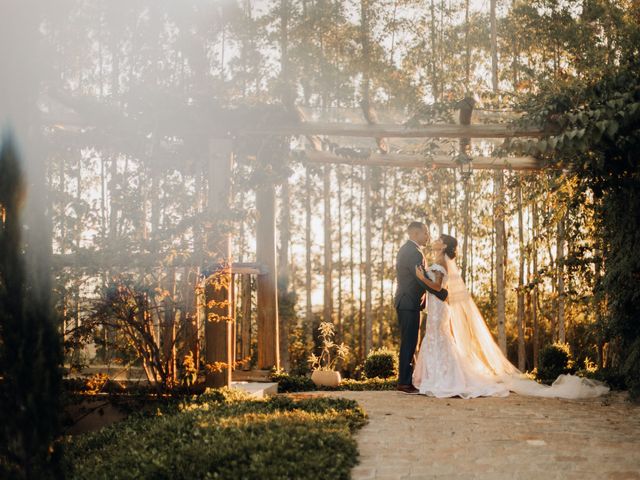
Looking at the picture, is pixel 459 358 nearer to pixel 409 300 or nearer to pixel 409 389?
pixel 409 389

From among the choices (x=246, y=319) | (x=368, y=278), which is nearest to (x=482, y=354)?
(x=246, y=319)

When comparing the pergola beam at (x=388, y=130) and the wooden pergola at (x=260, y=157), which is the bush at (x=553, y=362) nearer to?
A: the wooden pergola at (x=260, y=157)

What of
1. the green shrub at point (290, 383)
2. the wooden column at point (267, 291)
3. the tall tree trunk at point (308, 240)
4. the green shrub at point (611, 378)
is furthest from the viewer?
the tall tree trunk at point (308, 240)

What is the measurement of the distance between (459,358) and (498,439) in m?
2.70

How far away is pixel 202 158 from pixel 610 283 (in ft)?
16.6

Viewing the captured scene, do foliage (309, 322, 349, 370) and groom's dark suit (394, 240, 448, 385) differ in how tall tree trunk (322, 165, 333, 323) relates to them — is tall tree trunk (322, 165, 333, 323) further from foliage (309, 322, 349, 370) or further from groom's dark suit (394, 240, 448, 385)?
groom's dark suit (394, 240, 448, 385)

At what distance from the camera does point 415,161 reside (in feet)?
33.1

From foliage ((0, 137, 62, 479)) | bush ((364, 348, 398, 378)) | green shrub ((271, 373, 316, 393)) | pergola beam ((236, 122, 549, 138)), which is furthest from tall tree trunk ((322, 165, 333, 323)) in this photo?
foliage ((0, 137, 62, 479))

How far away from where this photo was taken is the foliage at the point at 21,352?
145 inches

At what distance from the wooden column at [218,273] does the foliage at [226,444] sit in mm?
836

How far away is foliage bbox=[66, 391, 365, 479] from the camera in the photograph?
4602 mm

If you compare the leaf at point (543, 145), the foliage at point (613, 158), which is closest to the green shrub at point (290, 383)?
the foliage at point (613, 158)

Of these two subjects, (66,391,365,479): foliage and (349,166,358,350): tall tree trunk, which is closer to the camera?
(66,391,365,479): foliage

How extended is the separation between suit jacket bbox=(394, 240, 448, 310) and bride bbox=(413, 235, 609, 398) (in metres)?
0.10
